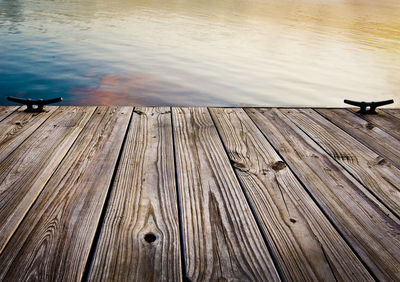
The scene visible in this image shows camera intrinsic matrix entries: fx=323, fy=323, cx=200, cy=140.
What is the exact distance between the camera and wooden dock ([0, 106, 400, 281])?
1.19 meters

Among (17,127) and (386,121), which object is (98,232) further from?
(386,121)

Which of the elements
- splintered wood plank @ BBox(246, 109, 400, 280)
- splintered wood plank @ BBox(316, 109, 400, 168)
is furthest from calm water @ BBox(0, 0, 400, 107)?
splintered wood plank @ BBox(246, 109, 400, 280)

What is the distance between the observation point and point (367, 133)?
2.54 m

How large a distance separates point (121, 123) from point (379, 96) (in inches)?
288

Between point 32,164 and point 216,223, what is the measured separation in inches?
44.2

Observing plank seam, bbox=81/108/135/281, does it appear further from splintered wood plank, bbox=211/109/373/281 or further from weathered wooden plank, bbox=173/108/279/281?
splintered wood plank, bbox=211/109/373/281

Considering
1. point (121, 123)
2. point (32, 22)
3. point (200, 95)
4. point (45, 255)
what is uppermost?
point (45, 255)

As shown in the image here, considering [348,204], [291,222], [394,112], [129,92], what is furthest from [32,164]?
[129,92]

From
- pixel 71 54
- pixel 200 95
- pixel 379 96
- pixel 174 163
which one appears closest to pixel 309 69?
pixel 379 96

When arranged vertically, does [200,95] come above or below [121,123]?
below

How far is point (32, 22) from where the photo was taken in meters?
14.8

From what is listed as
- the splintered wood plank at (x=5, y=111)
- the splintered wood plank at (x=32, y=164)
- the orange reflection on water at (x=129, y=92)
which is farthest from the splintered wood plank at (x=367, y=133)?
the orange reflection on water at (x=129, y=92)

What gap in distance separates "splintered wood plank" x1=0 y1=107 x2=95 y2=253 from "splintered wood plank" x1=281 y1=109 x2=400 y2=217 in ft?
5.66

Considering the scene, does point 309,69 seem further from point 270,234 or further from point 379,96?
point 270,234
